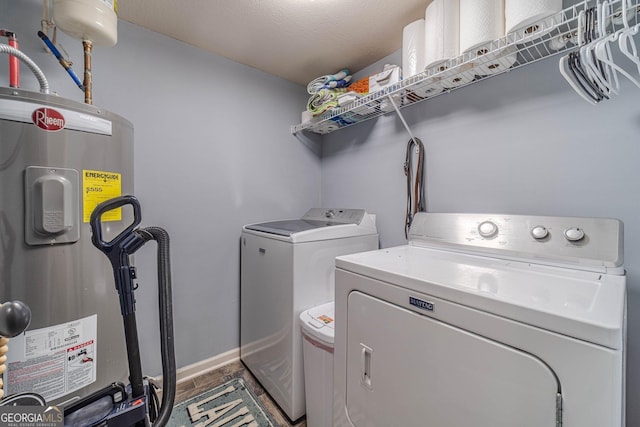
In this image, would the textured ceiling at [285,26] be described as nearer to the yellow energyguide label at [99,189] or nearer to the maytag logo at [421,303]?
the yellow energyguide label at [99,189]

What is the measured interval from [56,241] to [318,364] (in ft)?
4.02

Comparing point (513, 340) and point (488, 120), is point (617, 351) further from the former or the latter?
point (488, 120)

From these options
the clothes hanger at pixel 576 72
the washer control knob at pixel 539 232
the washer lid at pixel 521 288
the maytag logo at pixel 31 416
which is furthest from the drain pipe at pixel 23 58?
the washer control knob at pixel 539 232

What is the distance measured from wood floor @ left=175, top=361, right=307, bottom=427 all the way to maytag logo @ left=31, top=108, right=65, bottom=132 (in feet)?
5.51

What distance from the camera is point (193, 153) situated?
183 centimetres

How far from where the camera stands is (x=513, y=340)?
65cm

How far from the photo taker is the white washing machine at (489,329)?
22.3 inches

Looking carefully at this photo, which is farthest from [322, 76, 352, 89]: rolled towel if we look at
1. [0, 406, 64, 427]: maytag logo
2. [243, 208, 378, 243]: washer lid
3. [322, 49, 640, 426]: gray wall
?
[0, 406, 64, 427]: maytag logo

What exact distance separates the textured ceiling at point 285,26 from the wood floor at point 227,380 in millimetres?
2364

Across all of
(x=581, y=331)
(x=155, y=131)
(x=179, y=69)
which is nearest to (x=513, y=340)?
(x=581, y=331)

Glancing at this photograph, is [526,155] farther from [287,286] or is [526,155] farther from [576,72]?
[287,286]

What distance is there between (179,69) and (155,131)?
0.47 metres

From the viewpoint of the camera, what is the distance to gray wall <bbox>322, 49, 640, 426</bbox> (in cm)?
102

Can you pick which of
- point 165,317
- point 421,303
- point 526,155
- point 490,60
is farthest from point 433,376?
point 490,60
